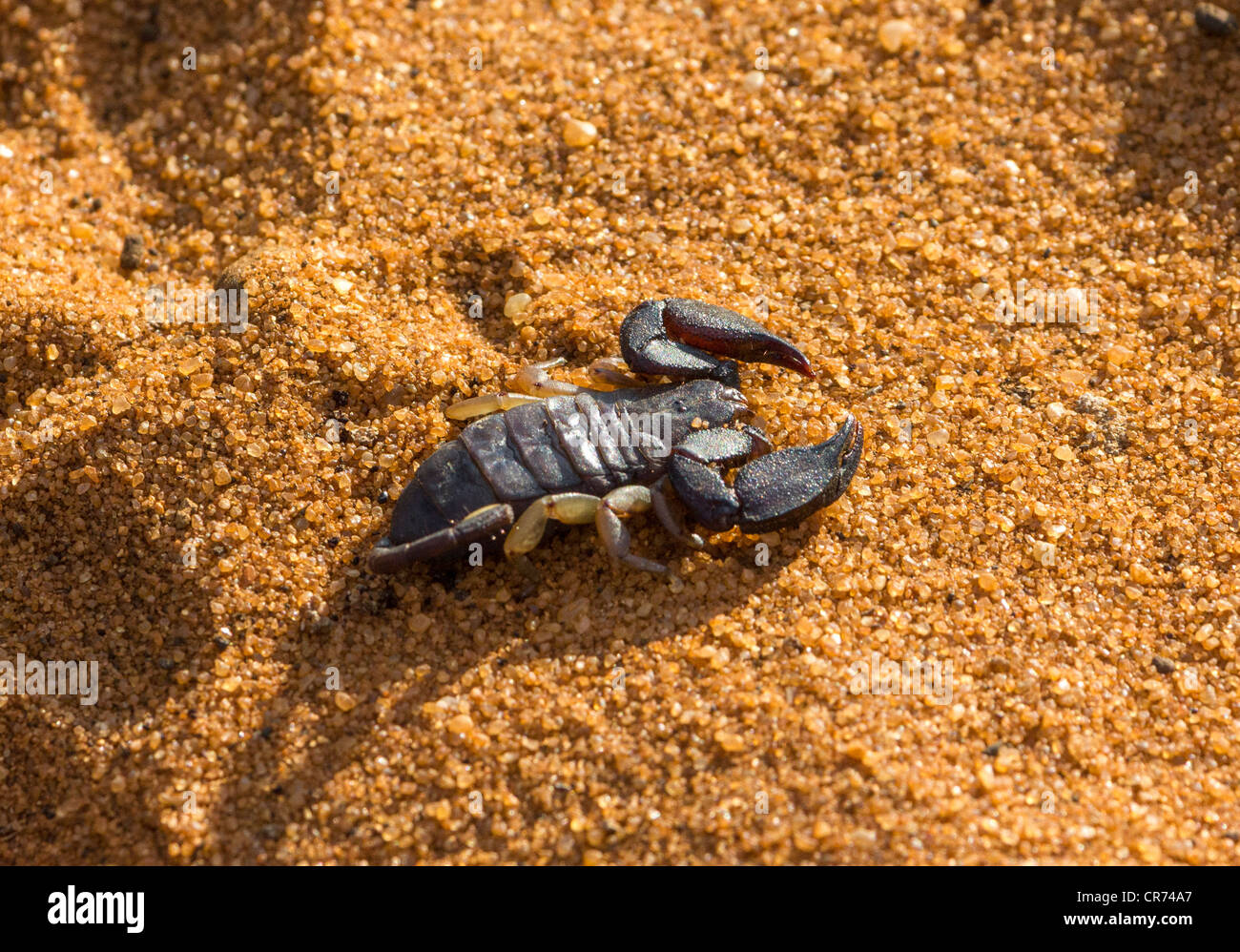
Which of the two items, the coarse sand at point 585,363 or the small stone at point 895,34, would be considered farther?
the small stone at point 895,34

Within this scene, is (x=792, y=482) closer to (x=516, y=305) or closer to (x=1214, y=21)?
(x=516, y=305)

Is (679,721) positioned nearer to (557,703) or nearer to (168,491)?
(557,703)

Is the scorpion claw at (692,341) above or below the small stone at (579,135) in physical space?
below

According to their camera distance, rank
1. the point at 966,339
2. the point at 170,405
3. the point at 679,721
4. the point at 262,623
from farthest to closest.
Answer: the point at 966,339
the point at 170,405
the point at 262,623
the point at 679,721

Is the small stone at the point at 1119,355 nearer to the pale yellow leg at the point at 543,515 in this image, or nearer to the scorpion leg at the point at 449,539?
the pale yellow leg at the point at 543,515

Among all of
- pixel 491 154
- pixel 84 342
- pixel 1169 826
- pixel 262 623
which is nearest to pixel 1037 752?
pixel 1169 826

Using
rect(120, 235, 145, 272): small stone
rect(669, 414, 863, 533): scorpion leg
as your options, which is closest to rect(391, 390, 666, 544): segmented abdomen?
rect(669, 414, 863, 533): scorpion leg

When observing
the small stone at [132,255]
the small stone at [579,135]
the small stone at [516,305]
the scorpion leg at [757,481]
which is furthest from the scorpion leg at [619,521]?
the small stone at [132,255]
